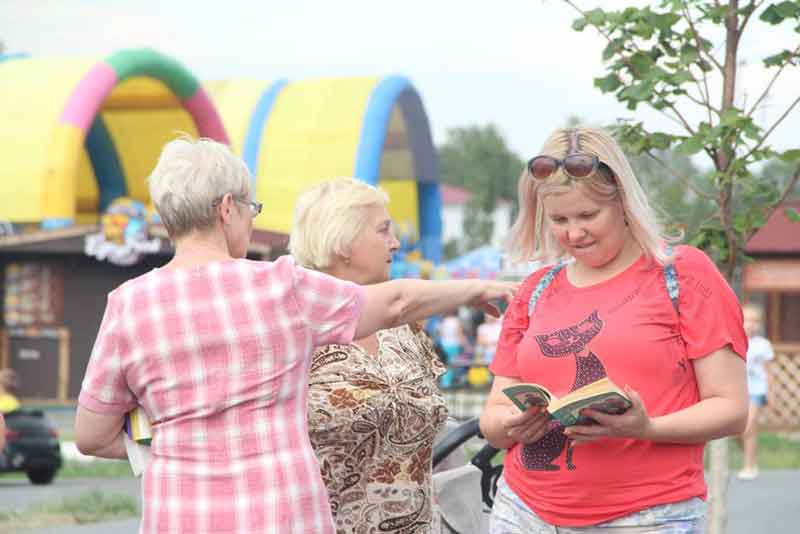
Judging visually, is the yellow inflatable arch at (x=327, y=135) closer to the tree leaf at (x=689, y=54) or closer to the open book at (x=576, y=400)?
the tree leaf at (x=689, y=54)

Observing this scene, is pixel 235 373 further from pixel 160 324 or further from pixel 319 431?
pixel 319 431

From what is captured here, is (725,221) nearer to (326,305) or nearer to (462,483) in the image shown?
(462,483)

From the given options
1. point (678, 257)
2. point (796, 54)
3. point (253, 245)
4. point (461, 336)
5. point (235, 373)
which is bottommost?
point (461, 336)

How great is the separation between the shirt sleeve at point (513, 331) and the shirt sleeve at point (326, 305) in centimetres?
47

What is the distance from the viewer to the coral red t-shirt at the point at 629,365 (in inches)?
124

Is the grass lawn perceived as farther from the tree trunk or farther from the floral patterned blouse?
the floral patterned blouse

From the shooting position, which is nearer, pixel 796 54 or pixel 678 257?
pixel 678 257

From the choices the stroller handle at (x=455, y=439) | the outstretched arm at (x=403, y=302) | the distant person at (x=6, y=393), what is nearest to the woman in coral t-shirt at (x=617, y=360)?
the outstretched arm at (x=403, y=302)

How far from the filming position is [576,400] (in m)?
2.93

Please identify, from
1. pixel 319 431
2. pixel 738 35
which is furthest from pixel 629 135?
pixel 319 431

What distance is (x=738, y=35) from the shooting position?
522 centimetres

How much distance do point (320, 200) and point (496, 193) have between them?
84.7 m

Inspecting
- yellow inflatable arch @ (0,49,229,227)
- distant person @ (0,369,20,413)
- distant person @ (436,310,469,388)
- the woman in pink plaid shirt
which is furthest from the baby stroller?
distant person @ (436,310,469,388)

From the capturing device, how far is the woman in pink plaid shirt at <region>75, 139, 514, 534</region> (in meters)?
3.12
